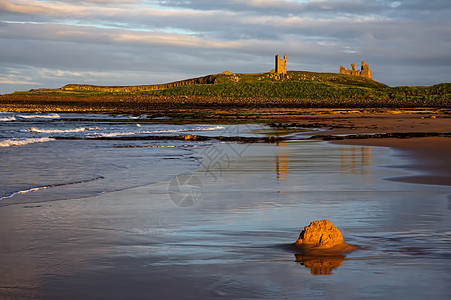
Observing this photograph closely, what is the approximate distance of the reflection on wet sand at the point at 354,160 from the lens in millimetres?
15148

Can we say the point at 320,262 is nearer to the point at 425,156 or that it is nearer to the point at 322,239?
the point at 322,239

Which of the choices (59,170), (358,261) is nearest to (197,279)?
(358,261)

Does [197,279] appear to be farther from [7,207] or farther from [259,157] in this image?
[259,157]

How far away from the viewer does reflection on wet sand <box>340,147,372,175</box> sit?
15148mm

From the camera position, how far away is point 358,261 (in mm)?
6238

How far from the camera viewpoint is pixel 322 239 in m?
6.78

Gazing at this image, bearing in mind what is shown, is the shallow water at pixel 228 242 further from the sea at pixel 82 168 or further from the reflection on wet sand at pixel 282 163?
the sea at pixel 82 168

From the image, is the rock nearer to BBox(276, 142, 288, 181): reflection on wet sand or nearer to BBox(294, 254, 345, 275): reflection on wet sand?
BBox(294, 254, 345, 275): reflection on wet sand

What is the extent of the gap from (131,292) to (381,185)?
819 centimetres

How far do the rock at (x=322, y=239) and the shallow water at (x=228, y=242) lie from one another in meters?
0.24

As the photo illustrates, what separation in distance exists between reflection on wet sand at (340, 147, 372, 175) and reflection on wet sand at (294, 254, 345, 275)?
8199 millimetres

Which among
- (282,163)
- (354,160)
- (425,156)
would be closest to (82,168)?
(282,163)

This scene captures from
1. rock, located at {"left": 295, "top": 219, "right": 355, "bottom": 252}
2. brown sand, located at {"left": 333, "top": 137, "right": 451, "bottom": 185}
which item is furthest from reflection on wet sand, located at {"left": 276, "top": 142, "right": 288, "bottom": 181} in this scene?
rock, located at {"left": 295, "top": 219, "right": 355, "bottom": 252}

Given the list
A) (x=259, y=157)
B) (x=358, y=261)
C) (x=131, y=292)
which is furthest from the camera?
(x=259, y=157)
